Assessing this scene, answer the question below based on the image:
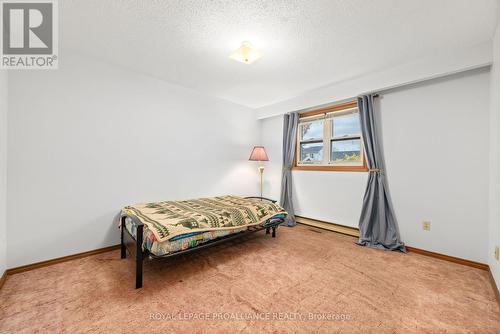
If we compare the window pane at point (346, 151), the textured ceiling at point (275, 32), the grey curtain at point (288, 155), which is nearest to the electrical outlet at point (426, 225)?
the window pane at point (346, 151)

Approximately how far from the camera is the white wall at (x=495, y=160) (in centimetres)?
184

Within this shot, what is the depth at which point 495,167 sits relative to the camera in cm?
197

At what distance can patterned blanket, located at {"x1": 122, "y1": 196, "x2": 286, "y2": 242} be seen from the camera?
194 centimetres

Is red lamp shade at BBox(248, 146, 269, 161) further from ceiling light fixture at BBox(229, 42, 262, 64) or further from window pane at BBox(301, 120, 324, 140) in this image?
ceiling light fixture at BBox(229, 42, 262, 64)

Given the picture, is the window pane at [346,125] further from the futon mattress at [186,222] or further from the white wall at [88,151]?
the white wall at [88,151]

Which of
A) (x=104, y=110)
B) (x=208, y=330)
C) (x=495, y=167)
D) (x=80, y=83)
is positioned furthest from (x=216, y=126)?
(x=495, y=167)

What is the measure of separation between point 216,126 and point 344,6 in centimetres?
279

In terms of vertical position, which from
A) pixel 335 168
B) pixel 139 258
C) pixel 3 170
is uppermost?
pixel 335 168

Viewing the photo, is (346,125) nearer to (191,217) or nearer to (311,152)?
(311,152)

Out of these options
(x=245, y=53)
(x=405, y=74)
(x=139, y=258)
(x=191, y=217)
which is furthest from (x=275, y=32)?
(x=139, y=258)

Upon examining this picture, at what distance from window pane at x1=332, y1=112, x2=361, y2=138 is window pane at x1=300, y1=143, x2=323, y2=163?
15.1 inches

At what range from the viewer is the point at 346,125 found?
3570mm

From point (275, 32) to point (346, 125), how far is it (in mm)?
2165

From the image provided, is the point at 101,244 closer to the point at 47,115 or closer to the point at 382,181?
the point at 47,115
